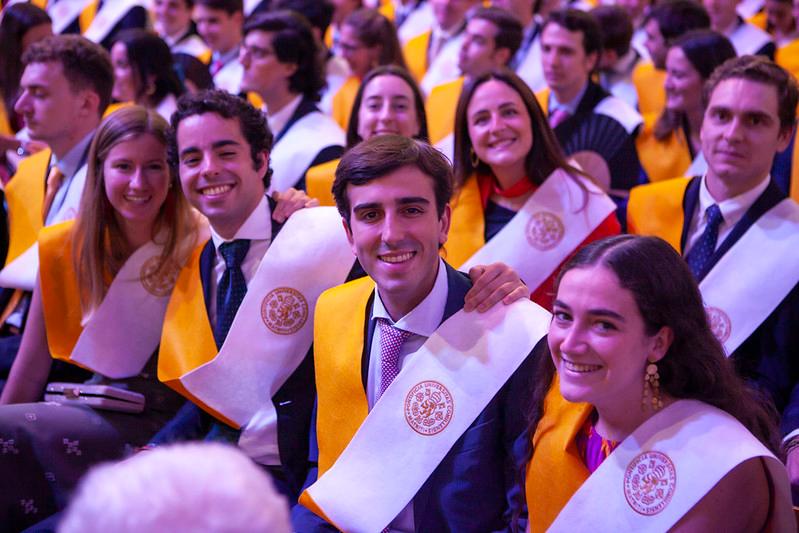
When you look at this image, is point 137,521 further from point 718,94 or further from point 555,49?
point 555,49

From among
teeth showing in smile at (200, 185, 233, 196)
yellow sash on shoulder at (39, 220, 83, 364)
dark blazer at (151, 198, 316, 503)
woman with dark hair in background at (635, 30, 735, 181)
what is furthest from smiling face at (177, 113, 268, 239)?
woman with dark hair in background at (635, 30, 735, 181)

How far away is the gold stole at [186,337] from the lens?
269 cm

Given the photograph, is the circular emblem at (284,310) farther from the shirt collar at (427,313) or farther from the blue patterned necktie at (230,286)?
the shirt collar at (427,313)

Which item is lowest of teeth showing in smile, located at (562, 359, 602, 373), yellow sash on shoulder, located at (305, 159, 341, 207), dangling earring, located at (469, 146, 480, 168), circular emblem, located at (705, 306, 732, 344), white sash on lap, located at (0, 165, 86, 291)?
white sash on lap, located at (0, 165, 86, 291)

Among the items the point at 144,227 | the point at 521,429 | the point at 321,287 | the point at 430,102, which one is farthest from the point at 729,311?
the point at 430,102

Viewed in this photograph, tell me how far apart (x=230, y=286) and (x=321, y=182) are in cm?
120

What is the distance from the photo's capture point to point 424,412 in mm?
2215

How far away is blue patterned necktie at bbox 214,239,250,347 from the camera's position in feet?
9.07

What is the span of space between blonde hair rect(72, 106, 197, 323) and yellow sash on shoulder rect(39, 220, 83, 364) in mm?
38

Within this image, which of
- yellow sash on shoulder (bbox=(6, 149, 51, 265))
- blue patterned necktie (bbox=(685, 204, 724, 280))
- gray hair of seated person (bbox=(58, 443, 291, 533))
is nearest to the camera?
gray hair of seated person (bbox=(58, 443, 291, 533))

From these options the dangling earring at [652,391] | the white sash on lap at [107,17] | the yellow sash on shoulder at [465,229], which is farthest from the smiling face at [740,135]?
the white sash on lap at [107,17]

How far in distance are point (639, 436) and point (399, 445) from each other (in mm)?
541

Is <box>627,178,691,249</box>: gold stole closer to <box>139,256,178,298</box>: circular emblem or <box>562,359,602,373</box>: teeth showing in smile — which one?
<box>562,359,602,373</box>: teeth showing in smile

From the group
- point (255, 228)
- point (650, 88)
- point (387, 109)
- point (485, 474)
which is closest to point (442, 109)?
point (650, 88)
